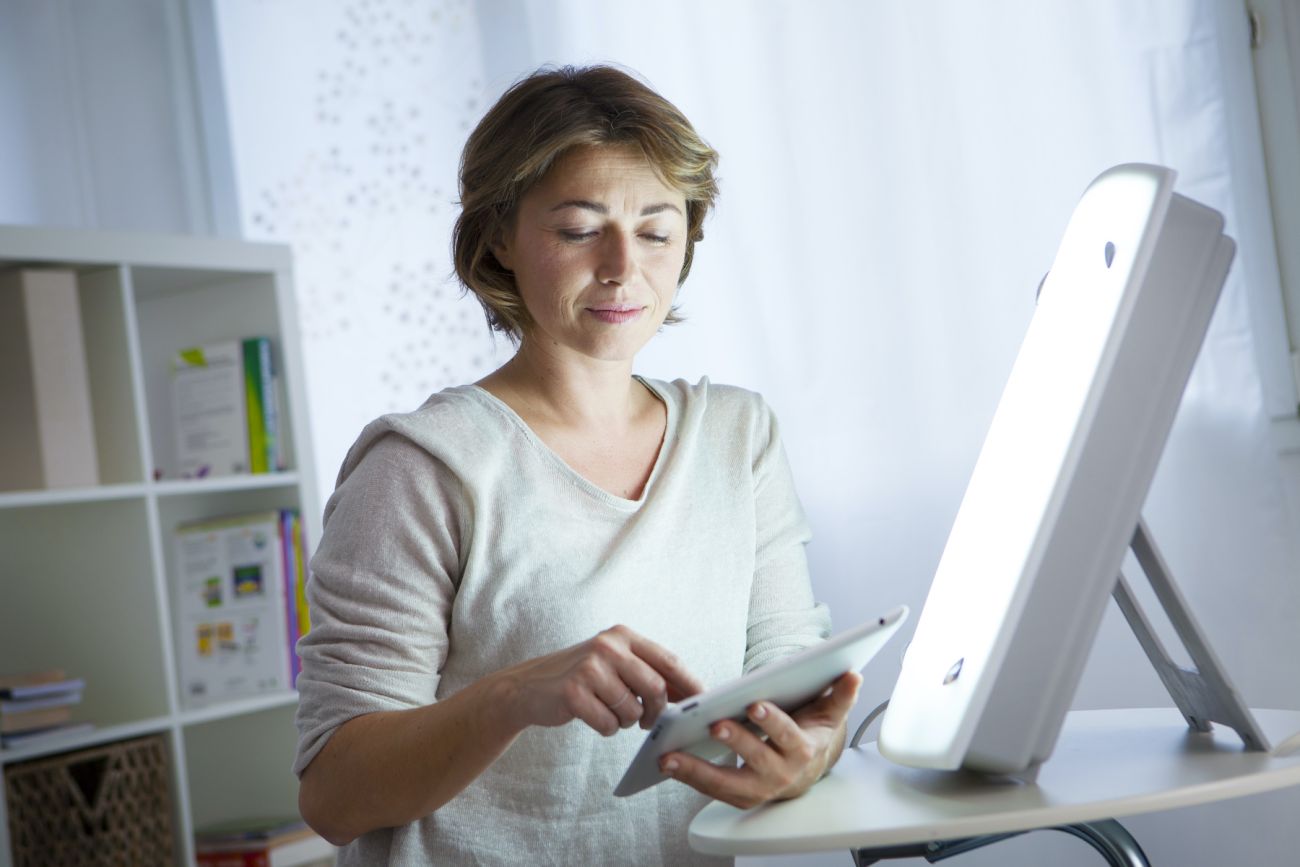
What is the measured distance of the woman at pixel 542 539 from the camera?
121cm

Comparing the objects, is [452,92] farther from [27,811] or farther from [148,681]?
[27,811]

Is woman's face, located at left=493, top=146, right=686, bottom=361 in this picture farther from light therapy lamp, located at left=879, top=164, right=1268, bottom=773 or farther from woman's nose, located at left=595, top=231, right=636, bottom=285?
light therapy lamp, located at left=879, top=164, right=1268, bottom=773

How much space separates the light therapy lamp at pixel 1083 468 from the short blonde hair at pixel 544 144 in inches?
23.8

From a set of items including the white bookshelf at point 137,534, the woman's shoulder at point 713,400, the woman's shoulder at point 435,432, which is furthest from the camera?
the white bookshelf at point 137,534

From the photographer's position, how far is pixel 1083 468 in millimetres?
797

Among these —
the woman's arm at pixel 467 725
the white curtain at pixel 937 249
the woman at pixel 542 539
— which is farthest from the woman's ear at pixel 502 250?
the white curtain at pixel 937 249

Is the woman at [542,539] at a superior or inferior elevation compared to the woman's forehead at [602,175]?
inferior

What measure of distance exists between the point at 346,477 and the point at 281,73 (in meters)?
2.05

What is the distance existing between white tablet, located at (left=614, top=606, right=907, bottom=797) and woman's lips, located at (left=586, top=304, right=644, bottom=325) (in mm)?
512

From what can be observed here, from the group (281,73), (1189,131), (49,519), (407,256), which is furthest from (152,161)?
(1189,131)

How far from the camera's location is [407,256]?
293cm

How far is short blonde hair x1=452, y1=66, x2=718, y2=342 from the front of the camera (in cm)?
134

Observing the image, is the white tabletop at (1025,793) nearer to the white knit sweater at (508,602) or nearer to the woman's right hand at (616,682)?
the woman's right hand at (616,682)

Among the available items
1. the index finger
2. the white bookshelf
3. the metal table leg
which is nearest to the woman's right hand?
the index finger
